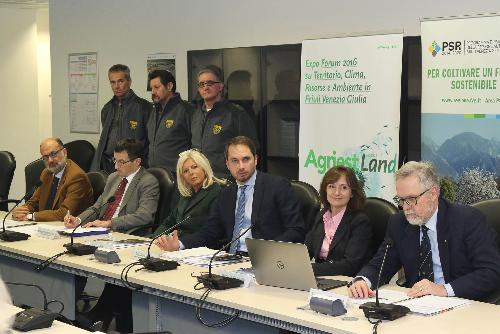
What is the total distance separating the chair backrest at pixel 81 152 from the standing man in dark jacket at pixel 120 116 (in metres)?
0.54

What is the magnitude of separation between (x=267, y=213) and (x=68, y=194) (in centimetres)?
202

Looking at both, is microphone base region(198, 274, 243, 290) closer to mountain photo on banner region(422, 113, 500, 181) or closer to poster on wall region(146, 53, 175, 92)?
mountain photo on banner region(422, 113, 500, 181)

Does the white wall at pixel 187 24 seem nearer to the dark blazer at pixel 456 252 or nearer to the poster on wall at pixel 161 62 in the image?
the poster on wall at pixel 161 62

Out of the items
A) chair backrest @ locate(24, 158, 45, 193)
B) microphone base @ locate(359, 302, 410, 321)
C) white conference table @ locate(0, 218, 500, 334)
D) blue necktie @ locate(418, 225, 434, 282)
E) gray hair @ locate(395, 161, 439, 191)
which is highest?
gray hair @ locate(395, 161, 439, 191)

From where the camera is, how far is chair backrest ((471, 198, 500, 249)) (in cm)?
381

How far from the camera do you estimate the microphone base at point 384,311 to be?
2.96 metres

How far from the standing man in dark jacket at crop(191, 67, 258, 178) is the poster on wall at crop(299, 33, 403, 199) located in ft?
1.72

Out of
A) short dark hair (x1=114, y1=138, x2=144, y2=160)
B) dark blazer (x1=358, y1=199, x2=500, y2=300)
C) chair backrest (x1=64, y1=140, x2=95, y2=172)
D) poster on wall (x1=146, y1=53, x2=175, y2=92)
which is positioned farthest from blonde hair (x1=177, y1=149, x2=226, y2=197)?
chair backrest (x1=64, y1=140, x2=95, y2=172)

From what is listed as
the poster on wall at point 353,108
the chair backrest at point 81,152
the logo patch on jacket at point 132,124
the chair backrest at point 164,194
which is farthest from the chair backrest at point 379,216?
the chair backrest at point 81,152

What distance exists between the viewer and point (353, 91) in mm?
5711

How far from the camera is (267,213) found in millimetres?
4586

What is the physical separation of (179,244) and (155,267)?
611mm

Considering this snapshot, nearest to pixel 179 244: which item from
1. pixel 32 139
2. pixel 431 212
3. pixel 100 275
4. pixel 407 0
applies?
pixel 100 275

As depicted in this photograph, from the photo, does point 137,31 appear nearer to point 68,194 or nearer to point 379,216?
point 68,194
